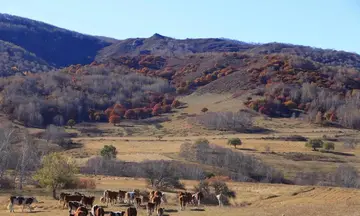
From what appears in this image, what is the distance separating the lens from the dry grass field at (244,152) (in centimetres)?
3219

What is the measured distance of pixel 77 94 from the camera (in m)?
146

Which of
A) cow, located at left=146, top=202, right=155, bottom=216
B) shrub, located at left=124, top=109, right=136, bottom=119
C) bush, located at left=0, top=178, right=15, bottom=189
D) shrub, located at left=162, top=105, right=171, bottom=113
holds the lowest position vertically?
bush, located at left=0, top=178, right=15, bottom=189

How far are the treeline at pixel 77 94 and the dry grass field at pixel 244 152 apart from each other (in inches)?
428

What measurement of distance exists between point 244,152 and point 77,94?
Answer: 258 feet

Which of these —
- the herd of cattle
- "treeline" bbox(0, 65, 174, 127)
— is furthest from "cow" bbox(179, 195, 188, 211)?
"treeline" bbox(0, 65, 174, 127)

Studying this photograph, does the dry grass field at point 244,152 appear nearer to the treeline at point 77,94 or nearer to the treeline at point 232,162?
the treeline at point 232,162

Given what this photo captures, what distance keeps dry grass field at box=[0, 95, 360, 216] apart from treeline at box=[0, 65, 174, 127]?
35.6 ft

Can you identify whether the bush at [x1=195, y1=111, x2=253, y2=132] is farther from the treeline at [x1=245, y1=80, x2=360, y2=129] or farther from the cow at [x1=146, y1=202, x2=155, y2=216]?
the cow at [x1=146, y1=202, x2=155, y2=216]

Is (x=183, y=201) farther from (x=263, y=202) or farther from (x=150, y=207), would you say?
(x=263, y=202)

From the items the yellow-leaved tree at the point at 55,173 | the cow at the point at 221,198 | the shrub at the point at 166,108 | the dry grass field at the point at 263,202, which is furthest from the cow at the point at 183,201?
the shrub at the point at 166,108

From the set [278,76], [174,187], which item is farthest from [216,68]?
[174,187]

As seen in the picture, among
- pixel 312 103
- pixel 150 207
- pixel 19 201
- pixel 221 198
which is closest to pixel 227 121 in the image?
pixel 312 103

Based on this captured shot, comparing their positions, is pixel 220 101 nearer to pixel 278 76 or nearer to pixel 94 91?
pixel 278 76

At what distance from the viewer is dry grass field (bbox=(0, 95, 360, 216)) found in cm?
3219
